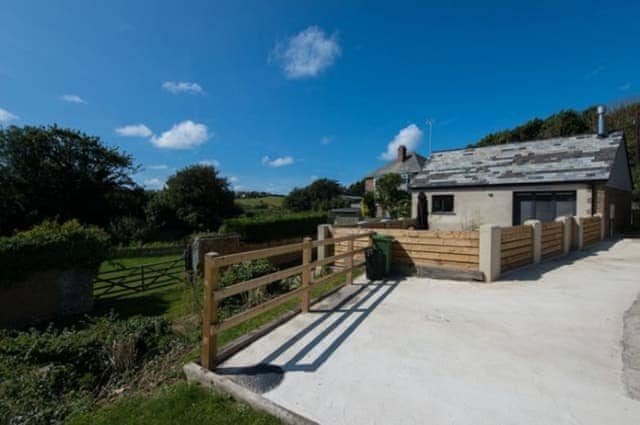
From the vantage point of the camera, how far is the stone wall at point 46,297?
23.9 feet

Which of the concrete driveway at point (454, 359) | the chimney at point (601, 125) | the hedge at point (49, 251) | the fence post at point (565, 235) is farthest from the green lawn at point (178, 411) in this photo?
the chimney at point (601, 125)

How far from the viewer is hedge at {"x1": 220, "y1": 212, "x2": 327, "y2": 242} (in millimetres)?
12305

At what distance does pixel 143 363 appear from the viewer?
3854 mm

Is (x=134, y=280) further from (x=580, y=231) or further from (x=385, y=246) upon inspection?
(x=580, y=231)

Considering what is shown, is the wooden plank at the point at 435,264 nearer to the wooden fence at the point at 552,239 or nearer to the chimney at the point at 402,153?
the wooden fence at the point at 552,239

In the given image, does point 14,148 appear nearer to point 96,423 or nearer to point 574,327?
point 96,423

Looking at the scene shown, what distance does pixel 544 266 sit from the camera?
24.6ft

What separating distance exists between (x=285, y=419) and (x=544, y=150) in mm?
18001

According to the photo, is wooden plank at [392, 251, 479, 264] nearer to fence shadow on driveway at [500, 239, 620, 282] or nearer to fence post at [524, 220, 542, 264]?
fence shadow on driveway at [500, 239, 620, 282]

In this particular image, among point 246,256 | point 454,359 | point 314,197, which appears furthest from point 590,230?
point 314,197

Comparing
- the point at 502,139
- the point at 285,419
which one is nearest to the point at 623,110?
the point at 502,139

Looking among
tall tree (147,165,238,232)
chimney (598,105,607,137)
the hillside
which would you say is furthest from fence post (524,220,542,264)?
tall tree (147,165,238,232)

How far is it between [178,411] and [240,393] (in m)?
0.51

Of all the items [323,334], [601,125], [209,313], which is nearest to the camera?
[209,313]
